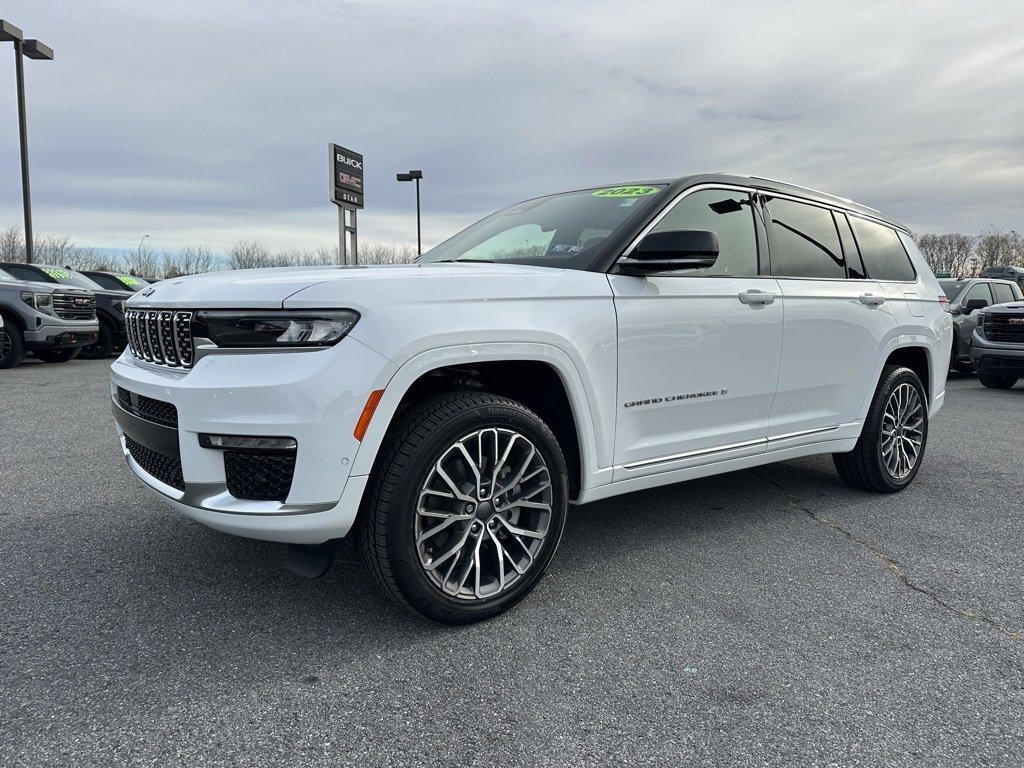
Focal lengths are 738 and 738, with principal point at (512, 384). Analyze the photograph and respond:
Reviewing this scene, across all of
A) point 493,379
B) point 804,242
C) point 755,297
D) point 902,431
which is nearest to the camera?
point 493,379

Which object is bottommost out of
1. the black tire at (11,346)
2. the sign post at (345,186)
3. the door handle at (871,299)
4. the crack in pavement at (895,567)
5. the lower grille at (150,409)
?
the crack in pavement at (895,567)

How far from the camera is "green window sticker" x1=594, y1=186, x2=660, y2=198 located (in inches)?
135

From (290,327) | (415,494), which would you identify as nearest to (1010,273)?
(415,494)

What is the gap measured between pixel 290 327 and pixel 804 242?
290 cm

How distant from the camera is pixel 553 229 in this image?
3.53 metres

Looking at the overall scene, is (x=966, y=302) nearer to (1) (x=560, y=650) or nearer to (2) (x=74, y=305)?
(1) (x=560, y=650)

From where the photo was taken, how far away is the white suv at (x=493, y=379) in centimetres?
231

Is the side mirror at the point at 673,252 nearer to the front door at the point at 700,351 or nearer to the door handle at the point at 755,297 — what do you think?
the front door at the point at 700,351

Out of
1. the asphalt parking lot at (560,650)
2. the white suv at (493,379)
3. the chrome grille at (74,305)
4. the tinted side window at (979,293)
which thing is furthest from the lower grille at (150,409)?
the tinted side window at (979,293)

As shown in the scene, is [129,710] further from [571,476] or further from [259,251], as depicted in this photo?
[259,251]

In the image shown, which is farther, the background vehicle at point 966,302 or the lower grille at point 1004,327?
the background vehicle at point 966,302

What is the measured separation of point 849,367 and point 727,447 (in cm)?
111

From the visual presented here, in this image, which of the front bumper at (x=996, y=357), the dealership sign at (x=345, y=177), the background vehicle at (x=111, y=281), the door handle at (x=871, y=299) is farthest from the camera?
the dealership sign at (x=345, y=177)

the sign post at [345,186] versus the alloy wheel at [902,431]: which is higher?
the sign post at [345,186]
